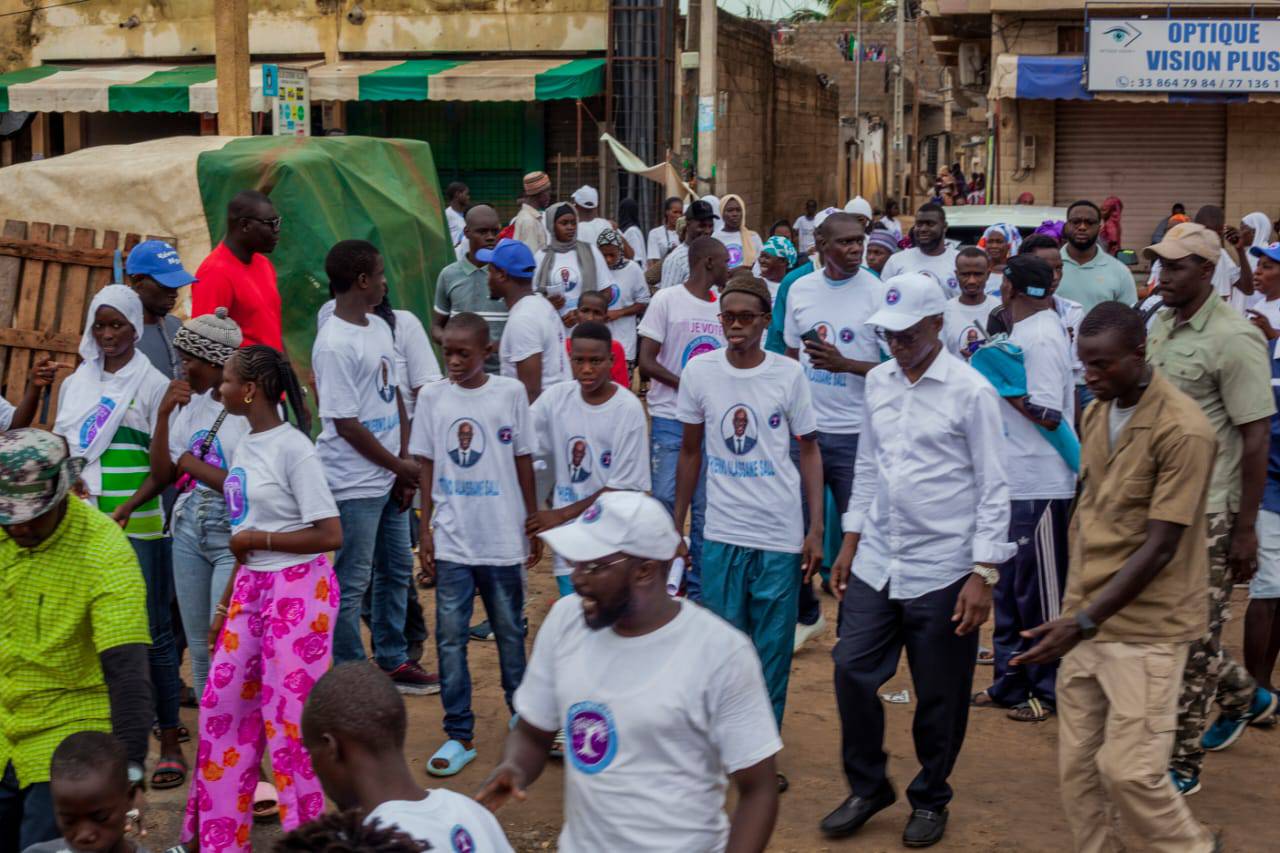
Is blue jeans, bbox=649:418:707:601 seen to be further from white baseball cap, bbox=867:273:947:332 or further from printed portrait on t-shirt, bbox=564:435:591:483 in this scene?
white baseball cap, bbox=867:273:947:332

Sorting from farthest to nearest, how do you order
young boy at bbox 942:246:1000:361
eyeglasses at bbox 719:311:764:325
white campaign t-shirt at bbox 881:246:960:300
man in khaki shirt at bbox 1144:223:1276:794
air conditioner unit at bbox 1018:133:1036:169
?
air conditioner unit at bbox 1018:133:1036:169 → white campaign t-shirt at bbox 881:246:960:300 → young boy at bbox 942:246:1000:361 → eyeglasses at bbox 719:311:764:325 → man in khaki shirt at bbox 1144:223:1276:794

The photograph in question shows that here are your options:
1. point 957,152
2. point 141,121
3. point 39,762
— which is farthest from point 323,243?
point 957,152

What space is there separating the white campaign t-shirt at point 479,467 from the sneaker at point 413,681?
126 centimetres

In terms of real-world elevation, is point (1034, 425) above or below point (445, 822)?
above

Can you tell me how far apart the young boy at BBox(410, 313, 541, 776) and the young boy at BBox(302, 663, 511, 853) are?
109 inches

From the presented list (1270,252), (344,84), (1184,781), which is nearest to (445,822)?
(1184,781)

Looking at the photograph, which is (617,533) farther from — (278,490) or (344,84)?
(344,84)

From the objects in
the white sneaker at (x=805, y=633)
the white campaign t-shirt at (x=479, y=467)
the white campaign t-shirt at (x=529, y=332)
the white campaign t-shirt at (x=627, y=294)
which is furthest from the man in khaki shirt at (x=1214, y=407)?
the white campaign t-shirt at (x=627, y=294)

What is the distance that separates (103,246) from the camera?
27.4 ft

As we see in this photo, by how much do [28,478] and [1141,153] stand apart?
19.7 m

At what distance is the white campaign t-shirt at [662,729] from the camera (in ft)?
11.3

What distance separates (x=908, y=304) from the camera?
17.0 feet

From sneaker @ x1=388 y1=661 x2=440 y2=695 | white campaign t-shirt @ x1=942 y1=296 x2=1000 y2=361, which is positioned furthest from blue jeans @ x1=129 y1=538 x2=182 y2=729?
white campaign t-shirt @ x1=942 y1=296 x2=1000 y2=361

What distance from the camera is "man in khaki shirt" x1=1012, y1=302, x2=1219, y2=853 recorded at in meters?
4.57
